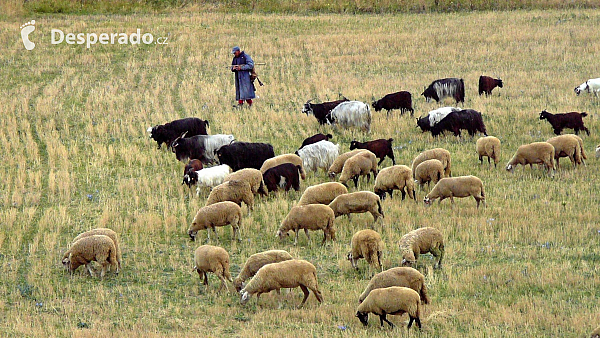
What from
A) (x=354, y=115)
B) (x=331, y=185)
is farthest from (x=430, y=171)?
(x=354, y=115)

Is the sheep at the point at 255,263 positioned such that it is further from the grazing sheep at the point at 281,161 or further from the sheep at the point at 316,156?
the sheep at the point at 316,156

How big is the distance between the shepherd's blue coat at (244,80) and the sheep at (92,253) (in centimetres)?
1256

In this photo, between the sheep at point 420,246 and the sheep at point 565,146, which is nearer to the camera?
the sheep at point 420,246

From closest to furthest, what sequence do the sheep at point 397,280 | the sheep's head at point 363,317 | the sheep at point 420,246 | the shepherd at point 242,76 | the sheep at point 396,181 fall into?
1. the sheep's head at point 363,317
2. the sheep at point 397,280
3. the sheep at point 420,246
4. the sheep at point 396,181
5. the shepherd at point 242,76

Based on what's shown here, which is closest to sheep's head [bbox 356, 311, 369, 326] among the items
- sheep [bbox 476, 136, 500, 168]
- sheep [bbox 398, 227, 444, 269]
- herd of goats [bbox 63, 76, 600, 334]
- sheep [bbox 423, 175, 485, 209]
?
herd of goats [bbox 63, 76, 600, 334]

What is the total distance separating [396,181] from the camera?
14312 millimetres

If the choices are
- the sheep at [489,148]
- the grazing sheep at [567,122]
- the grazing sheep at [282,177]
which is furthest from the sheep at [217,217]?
the grazing sheep at [567,122]

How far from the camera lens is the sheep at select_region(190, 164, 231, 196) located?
1541cm

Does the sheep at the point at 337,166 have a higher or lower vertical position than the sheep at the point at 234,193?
higher

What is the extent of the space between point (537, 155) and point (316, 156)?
4416 millimetres

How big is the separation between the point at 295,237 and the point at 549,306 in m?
4.20

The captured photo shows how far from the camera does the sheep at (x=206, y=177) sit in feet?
50.6

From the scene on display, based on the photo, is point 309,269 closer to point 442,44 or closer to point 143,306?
point 143,306

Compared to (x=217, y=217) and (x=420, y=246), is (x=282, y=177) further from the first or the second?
(x=420, y=246)
